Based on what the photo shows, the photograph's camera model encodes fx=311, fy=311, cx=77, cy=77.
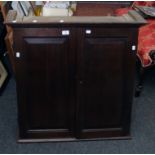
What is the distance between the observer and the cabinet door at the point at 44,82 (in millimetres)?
1982

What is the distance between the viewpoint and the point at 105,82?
2.13m

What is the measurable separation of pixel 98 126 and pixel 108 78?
0.38 meters

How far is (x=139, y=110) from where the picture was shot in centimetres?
275

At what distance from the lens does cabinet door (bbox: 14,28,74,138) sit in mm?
A: 1982

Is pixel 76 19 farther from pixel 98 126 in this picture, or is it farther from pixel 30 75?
pixel 98 126

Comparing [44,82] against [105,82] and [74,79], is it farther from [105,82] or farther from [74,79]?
[105,82]

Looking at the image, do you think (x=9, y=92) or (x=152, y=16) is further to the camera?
(x=152, y=16)

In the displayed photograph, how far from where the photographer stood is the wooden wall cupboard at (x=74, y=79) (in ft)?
6.50

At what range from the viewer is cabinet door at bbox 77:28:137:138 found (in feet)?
6.61

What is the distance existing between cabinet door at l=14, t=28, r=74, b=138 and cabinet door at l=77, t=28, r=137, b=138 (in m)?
0.09

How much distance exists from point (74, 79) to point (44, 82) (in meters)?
0.20

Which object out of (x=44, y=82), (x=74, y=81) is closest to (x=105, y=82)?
(x=74, y=81)

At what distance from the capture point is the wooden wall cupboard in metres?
1.98

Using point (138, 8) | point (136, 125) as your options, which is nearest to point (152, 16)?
point (138, 8)
